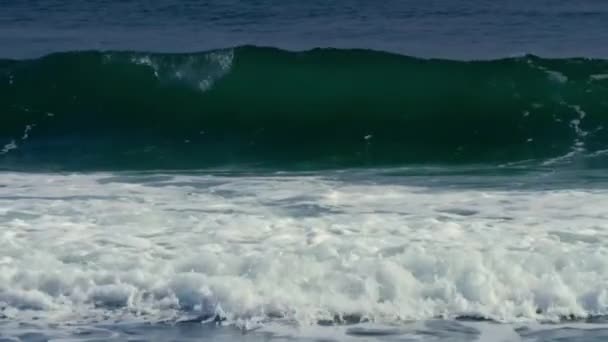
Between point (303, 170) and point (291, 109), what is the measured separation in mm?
3536

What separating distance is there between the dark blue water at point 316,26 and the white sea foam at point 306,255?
8167 mm

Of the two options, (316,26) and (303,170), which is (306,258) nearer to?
(303,170)

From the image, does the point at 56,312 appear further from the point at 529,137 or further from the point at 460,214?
the point at 529,137

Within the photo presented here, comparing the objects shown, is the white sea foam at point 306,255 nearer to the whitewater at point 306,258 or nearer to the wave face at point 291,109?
the whitewater at point 306,258

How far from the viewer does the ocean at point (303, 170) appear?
29.2ft

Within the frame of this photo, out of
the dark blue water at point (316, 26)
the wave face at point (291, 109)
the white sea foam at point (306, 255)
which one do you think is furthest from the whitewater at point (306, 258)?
the dark blue water at point (316, 26)

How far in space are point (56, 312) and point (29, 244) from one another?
4.23ft

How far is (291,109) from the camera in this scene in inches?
695

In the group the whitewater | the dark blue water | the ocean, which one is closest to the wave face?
the ocean

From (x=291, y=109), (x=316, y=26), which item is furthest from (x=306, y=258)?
(x=316, y=26)

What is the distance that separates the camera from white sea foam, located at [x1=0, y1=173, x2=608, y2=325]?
29.3ft

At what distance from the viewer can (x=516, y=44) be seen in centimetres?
1997

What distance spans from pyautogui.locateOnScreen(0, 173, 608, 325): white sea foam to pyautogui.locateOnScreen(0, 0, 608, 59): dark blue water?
8.17 meters

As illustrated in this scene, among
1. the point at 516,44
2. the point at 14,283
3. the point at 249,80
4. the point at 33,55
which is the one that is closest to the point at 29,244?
the point at 14,283
